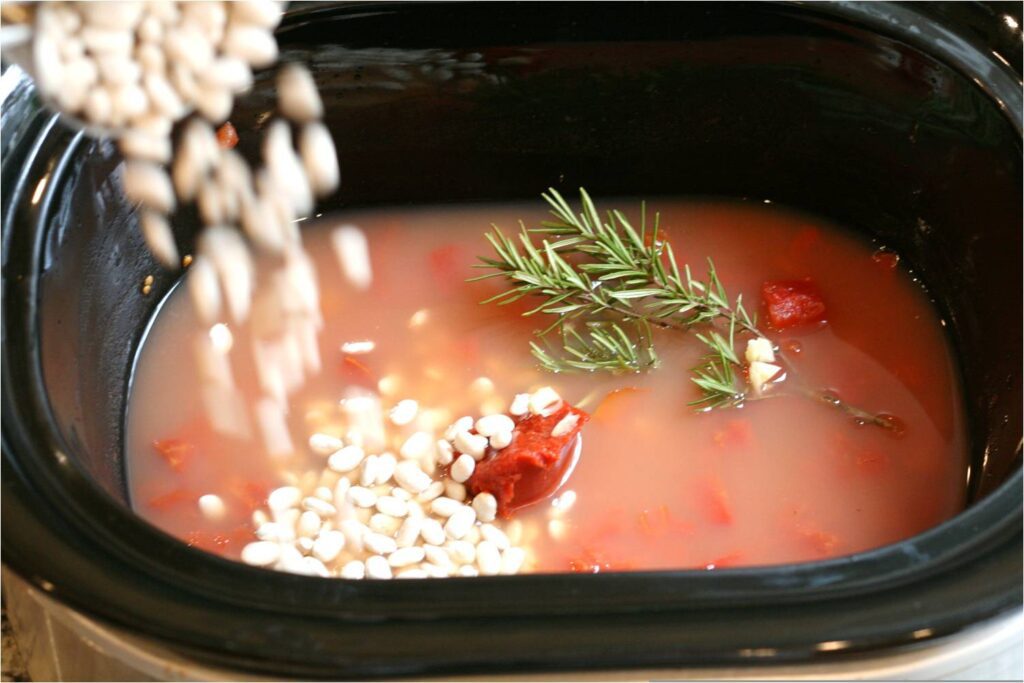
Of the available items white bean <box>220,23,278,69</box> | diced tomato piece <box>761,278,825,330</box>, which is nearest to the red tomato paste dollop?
diced tomato piece <box>761,278,825,330</box>

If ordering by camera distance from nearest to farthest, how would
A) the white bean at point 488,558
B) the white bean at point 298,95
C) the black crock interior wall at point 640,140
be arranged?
the white bean at point 488,558
the black crock interior wall at point 640,140
the white bean at point 298,95

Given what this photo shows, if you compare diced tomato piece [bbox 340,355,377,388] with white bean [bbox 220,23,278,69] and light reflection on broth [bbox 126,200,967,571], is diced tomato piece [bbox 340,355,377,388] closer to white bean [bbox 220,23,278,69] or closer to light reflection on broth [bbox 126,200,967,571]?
light reflection on broth [bbox 126,200,967,571]

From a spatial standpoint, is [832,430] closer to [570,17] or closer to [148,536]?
[570,17]

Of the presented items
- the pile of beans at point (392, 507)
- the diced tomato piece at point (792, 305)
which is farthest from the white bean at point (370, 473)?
the diced tomato piece at point (792, 305)

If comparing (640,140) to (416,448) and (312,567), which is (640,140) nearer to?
(416,448)

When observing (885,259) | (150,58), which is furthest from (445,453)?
(885,259)

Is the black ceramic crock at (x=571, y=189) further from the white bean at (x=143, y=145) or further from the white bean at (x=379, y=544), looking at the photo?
the white bean at (x=379, y=544)

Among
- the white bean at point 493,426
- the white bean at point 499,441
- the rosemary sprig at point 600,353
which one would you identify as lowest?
the white bean at point 499,441
